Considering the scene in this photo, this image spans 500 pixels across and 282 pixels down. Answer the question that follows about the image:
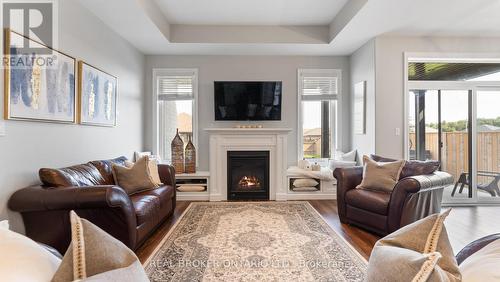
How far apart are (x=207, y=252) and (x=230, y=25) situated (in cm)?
345

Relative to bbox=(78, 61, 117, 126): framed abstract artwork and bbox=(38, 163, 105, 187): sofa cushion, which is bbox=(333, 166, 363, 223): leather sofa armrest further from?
bbox=(78, 61, 117, 126): framed abstract artwork

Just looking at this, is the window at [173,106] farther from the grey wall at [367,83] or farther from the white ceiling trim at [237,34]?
the grey wall at [367,83]

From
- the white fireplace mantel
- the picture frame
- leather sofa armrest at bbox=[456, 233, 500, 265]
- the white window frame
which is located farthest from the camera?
the white window frame

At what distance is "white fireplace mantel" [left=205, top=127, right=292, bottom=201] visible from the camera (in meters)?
4.62

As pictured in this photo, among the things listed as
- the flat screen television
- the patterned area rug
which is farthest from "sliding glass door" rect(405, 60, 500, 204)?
the patterned area rug

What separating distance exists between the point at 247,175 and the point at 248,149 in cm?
48

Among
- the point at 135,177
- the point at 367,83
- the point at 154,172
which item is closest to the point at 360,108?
the point at 367,83

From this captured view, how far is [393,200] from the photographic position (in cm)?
284

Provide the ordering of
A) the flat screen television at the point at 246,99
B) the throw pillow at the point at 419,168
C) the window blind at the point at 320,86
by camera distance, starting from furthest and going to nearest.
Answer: the window blind at the point at 320,86 < the flat screen television at the point at 246,99 < the throw pillow at the point at 419,168

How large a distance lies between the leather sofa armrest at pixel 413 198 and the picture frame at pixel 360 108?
5.49ft

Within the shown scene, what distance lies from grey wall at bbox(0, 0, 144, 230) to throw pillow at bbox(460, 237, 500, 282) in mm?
2873

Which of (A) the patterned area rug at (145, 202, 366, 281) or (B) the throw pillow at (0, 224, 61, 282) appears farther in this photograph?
(A) the patterned area rug at (145, 202, 366, 281)

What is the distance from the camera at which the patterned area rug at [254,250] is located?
2.20 meters

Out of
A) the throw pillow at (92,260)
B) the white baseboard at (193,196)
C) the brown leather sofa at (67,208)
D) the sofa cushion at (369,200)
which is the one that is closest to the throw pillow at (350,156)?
the sofa cushion at (369,200)
